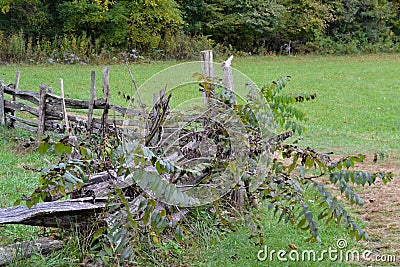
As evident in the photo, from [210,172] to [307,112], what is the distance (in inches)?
309

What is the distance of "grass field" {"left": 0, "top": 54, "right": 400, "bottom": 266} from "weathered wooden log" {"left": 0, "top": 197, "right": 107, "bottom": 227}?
0.78 feet

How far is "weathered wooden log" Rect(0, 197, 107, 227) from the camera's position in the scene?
3.21m

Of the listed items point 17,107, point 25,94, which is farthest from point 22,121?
point 25,94

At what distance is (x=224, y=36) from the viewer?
24.7 meters

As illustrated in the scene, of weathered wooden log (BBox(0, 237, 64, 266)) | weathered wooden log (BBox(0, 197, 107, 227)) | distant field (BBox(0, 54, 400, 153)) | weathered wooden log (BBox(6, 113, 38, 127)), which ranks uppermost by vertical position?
weathered wooden log (BBox(0, 197, 107, 227))

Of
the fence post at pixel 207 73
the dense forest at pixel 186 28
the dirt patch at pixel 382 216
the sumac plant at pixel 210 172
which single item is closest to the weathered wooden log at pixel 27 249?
the sumac plant at pixel 210 172

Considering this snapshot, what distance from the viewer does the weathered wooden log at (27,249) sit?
131 inches

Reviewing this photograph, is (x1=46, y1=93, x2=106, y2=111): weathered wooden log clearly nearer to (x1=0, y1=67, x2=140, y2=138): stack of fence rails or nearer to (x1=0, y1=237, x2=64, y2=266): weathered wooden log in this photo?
(x1=0, y1=67, x2=140, y2=138): stack of fence rails

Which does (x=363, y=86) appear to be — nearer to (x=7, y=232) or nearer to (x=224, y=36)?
(x=224, y=36)

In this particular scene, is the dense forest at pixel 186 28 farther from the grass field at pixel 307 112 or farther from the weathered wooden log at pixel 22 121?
the weathered wooden log at pixel 22 121

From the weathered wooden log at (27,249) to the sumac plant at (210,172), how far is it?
0.28 metres

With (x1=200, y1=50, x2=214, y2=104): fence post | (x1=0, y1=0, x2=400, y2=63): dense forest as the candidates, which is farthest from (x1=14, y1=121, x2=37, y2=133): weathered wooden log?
(x1=0, y1=0, x2=400, y2=63): dense forest

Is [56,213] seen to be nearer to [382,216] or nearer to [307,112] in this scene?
[382,216]

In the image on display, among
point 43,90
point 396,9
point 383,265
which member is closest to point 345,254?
point 383,265
